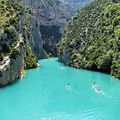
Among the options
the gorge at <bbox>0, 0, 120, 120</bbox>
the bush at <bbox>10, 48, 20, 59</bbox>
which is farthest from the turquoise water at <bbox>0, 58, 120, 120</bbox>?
A: the bush at <bbox>10, 48, 20, 59</bbox>

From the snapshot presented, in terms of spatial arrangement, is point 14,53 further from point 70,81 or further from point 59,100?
point 59,100

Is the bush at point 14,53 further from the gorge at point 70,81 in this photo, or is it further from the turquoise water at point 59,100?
the turquoise water at point 59,100

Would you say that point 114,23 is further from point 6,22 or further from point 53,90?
point 53,90

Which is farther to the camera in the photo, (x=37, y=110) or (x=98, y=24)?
(x=98, y=24)

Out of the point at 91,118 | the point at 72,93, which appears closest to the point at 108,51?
the point at 72,93

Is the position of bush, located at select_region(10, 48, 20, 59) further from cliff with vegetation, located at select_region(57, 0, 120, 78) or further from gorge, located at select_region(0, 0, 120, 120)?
cliff with vegetation, located at select_region(57, 0, 120, 78)

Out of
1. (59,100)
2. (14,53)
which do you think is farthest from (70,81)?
(59,100)
